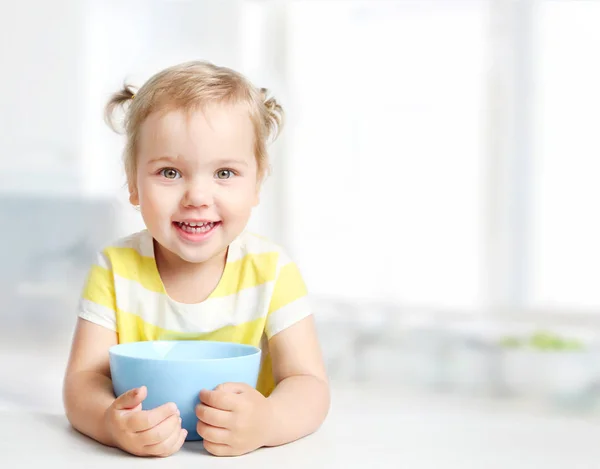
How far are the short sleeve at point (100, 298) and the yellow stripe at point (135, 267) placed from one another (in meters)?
0.01

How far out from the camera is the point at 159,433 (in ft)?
2.77

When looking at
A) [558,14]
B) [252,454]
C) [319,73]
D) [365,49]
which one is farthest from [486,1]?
[252,454]

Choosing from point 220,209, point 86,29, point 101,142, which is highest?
point 86,29

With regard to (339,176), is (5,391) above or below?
below

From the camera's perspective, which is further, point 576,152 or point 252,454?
point 576,152

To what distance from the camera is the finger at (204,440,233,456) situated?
0.87 meters

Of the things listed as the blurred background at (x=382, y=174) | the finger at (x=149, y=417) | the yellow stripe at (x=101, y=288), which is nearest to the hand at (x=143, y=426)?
the finger at (x=149, y=417)

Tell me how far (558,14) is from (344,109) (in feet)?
1.67

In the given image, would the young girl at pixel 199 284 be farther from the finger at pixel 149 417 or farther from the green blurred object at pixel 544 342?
the green blurred object at pixel 544 342

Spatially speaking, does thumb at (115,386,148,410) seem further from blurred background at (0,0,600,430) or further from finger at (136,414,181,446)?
blurred background at (0,0,600,430)

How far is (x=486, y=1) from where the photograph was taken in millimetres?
1709

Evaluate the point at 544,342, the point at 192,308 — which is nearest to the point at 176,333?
the point at 192,308

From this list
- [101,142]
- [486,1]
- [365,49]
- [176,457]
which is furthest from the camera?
[101,142]

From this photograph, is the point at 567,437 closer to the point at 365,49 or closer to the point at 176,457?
the point at 176,457
